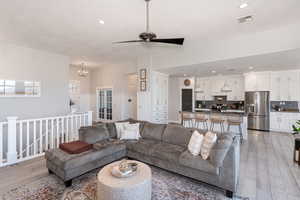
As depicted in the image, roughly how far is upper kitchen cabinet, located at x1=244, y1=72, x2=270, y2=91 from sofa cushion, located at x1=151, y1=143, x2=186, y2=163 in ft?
19.3

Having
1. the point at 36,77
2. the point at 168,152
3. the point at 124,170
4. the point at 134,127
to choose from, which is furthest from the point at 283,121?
the point at 36,77

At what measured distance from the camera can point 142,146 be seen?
3174 mm

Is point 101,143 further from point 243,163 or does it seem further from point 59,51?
point 59,51

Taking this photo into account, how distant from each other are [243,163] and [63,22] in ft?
17.7

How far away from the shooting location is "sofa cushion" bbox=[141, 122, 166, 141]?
143 inches

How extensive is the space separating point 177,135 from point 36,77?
5.60m

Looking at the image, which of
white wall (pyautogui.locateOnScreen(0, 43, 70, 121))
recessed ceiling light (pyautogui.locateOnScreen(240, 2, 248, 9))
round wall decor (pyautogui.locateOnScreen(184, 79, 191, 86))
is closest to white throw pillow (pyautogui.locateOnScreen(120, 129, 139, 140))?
recessed ceiling light (pyautogui.locateOnScreen(240, 2, 248, 9))

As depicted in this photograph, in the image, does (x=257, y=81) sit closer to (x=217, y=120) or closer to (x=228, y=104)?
(x=228, y=104)

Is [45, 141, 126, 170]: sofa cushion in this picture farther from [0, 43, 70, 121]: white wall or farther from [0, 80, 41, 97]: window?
[0, 80, 41, 97]: window

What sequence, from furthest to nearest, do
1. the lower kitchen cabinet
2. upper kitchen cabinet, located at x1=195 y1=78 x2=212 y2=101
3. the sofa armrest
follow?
upper kitchen cabinet, located at x1=195 y1=78 x2=212 y2=101 → the lower kitchen cabinet → the sofa armrest

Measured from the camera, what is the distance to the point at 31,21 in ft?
11.4

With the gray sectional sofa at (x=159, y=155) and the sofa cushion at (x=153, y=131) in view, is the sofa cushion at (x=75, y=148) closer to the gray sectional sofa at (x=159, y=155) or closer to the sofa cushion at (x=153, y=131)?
the gray sectional sofa at (x=159, y=155)

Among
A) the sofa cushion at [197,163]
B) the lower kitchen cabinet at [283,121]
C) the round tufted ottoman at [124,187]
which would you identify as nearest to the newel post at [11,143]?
the round tufted ottoman at [124,187]

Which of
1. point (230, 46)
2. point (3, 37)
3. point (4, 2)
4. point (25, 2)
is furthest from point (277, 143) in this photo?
point (3, 37)
